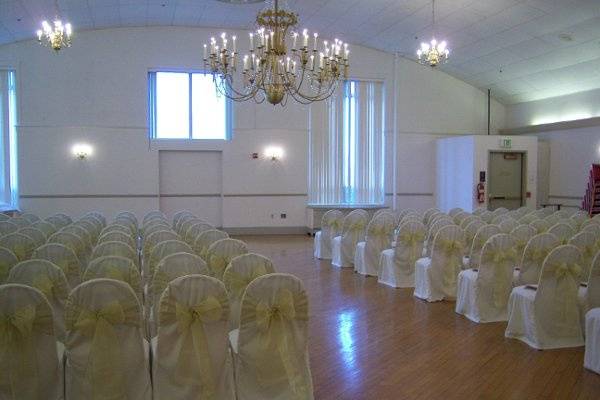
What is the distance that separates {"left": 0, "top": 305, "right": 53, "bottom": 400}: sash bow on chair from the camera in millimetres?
2920

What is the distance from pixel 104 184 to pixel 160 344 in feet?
37.5

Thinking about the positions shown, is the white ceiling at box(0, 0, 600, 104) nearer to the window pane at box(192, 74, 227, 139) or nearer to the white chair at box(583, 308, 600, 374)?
the window pane at box(192, 74, 227, 139)

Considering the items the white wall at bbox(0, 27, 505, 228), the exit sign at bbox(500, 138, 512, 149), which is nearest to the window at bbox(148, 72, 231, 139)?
the white wall at bbox(0, 27, 505, 228)

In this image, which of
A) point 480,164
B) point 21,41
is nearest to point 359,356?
point 480,164

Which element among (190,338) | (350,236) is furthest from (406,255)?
(190,338)

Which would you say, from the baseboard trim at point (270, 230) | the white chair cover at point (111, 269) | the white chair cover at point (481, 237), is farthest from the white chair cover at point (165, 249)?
the baseboard trim at point (270, 230)

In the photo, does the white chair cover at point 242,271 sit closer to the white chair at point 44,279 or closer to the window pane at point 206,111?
the white chair at point 44,279

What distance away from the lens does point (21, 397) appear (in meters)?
3.00

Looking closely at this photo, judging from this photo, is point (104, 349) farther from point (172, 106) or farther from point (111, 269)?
point (172, 106)

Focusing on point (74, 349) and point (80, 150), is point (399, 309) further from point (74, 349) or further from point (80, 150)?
point (80, 150)

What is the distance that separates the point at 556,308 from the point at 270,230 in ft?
33.3

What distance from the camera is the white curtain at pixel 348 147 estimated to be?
14836 millimetres

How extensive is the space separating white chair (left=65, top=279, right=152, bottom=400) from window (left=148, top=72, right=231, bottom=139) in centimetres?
1162

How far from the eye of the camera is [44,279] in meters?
3.76
